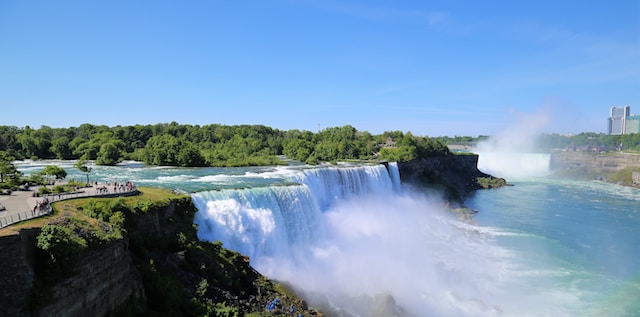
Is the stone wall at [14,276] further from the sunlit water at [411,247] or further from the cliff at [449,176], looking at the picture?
the cliff at [449,176]

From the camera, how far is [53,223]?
11.4 metres

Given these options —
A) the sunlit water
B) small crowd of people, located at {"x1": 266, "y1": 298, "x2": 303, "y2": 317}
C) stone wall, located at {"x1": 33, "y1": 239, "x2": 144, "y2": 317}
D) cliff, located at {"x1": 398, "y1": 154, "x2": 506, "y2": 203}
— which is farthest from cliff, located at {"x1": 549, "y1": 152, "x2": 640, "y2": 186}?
stone wall, located at {"x1": 33, "y1": 239, "x2": 144, "y2": 317}

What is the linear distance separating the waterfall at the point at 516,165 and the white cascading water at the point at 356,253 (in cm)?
6285

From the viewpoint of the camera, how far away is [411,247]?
28.2m

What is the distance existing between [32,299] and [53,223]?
9.13ft

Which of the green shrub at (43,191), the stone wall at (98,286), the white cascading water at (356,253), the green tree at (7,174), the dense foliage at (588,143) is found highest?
the dense foliage at (588,143)

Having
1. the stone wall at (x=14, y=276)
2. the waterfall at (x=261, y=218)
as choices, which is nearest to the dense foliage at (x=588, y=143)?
the waterfall at (x=261, y=218)

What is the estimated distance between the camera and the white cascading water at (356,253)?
20081mm

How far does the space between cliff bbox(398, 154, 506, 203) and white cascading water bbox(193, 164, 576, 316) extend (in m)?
19.1

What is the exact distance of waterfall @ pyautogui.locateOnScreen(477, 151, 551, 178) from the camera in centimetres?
8881

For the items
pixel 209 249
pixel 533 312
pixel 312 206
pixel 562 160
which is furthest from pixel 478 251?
pixel 562 160

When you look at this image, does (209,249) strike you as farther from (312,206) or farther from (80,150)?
(80,150)

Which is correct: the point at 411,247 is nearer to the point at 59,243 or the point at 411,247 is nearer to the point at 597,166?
the point at 59,243

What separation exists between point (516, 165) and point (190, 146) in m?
78.6
